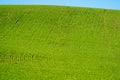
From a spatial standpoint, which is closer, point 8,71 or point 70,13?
point 8,71

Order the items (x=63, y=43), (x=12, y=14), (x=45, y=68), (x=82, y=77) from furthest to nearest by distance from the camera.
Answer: (x=12, y=14) → (x=63, y=43) → (x=45, y=68) → (x=82, y=77)

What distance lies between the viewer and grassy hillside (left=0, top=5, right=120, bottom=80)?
72.7 ft

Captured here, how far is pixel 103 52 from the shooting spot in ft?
90.4

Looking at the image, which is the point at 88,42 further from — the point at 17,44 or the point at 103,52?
the point at 17,44

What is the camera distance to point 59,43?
29.9 metres

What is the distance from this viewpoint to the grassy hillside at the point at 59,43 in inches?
872

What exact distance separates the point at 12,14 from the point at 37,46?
46.9 ft

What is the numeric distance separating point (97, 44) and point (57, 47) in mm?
5076

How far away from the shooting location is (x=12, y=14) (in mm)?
40781

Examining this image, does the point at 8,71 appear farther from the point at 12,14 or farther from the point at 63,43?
the point at 12,14

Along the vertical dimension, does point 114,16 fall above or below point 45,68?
above

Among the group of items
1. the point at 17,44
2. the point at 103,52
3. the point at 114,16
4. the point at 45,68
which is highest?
the point at 114,16

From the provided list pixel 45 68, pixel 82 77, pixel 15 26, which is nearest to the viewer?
pixel 82 77

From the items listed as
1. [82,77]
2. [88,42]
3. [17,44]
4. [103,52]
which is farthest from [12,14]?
[82,77]
